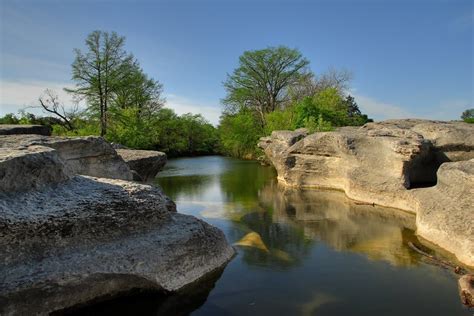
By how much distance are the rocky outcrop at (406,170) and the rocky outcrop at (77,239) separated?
6580 mm

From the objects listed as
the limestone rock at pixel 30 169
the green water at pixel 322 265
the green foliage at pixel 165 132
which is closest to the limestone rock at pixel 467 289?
the green water at pixel 322 265

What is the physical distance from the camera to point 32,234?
5664mm

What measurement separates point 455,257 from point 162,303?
6956 millimetres

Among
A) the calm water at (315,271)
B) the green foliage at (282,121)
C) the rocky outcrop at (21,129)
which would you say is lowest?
the calm water at (315,271)

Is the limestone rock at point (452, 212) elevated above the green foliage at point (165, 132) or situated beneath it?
situated beneath

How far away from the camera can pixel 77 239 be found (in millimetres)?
6199

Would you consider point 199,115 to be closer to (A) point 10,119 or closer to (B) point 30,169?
(A) point 10,119

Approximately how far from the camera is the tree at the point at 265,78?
150 ft

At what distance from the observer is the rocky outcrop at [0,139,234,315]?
17.9 ft

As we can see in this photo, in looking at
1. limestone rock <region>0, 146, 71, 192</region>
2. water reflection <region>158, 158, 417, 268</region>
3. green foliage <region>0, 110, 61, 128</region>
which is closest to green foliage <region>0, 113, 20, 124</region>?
green foliage <region>0, 110, 61, 128</region>

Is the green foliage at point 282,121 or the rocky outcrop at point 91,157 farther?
the green foliage at point 282,121

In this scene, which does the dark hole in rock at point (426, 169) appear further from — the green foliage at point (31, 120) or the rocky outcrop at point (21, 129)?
the green foliage at point (31, 120)

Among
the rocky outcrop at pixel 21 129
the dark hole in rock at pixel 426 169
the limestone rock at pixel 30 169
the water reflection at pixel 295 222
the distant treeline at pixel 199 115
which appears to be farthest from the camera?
the distant treeline at pixel 199 115

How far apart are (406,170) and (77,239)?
12994 mm
